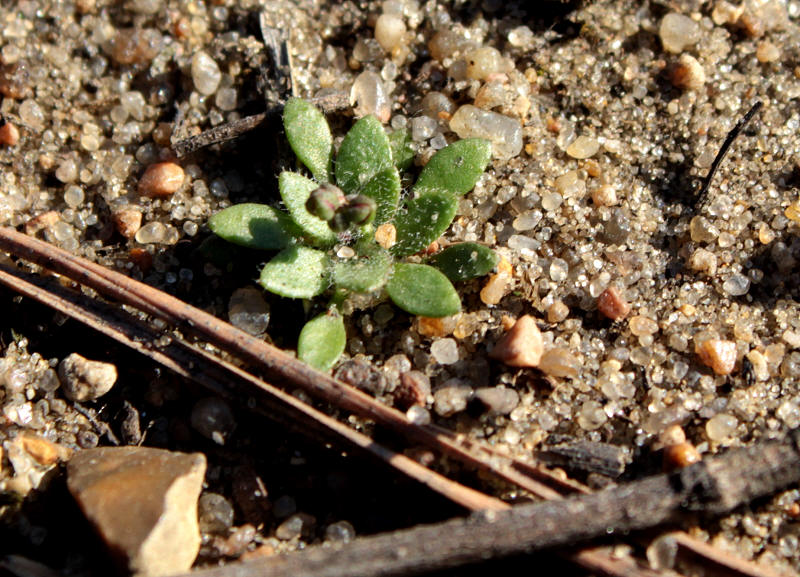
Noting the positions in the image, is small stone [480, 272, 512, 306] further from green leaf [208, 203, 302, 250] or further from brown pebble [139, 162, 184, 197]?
brown pebble [139, 162, 184, 197]

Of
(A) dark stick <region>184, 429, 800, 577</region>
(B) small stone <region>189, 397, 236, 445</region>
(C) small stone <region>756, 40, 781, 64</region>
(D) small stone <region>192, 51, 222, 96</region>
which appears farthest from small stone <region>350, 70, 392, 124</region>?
(A) dark stick <region>184, 429, 800, 577</region>

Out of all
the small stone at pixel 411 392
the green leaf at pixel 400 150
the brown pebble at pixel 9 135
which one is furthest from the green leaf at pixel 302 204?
the brown pebble at pixel 9 135

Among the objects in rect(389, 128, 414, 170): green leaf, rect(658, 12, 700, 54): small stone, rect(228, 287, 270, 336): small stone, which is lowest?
rect(228, 287, 270, 336): small stone

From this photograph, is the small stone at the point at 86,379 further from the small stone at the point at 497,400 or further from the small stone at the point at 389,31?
the small stone at the point at 389,31

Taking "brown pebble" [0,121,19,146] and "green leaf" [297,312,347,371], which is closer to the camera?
"green leaf" [297,312,347,371]

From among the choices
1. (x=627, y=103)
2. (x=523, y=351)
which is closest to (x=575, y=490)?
(x=523, y=351)

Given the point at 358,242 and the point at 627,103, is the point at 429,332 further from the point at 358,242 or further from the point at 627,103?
the point at 627,103
